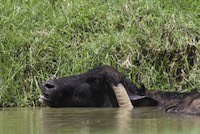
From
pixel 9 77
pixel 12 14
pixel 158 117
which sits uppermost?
pixel 12 14

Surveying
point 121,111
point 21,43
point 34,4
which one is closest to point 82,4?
point 34,4

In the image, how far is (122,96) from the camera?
7668 mm

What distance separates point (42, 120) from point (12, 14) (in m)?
3.64

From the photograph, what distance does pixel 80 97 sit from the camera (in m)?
7.89

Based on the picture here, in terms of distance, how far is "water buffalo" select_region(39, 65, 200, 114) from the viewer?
7.66 m

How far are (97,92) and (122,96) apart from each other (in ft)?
1.13

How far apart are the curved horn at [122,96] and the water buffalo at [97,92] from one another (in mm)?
12

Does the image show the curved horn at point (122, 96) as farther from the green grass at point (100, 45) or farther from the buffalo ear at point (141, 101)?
the green grass at point (100, 45)

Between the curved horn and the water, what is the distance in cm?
20

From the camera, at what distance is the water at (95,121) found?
535cm

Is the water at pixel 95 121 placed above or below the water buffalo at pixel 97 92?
below

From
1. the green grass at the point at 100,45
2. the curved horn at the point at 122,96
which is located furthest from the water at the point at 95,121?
the green grass at the point at 100,45

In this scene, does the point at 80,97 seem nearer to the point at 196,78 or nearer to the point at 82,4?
the point at 196,78

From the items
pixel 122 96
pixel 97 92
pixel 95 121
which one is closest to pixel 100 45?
pixel 97 92
